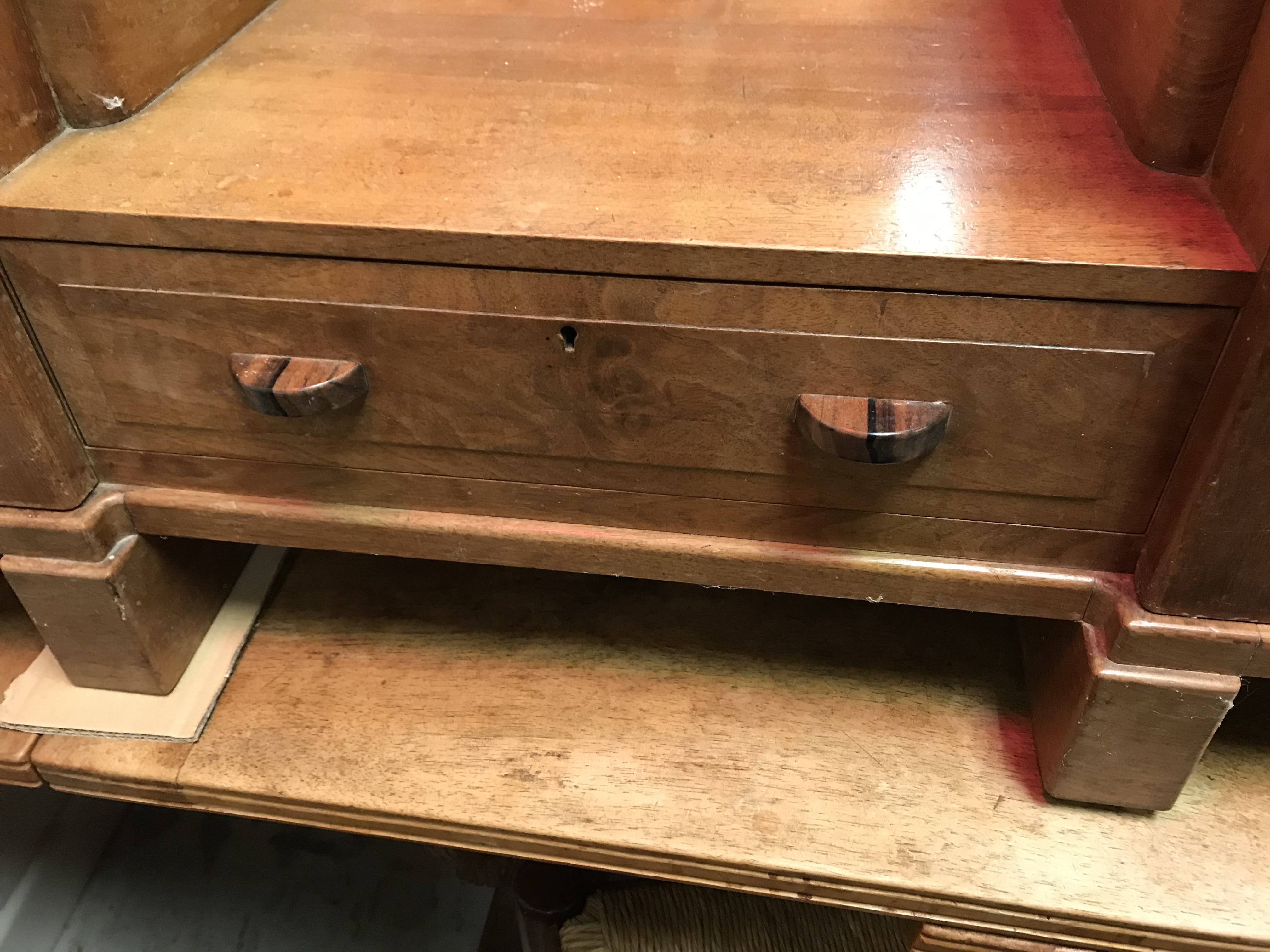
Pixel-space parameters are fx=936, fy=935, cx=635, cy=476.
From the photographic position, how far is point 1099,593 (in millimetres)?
490

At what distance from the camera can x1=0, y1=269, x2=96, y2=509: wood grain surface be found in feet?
1.59

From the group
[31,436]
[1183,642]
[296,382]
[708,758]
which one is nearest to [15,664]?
[31,436]

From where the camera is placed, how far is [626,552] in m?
0.53

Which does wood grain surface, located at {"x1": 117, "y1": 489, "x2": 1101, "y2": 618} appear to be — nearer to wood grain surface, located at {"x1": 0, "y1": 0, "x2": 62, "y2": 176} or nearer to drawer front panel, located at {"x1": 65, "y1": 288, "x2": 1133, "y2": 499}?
drawer front panel, located at {"x1": 65, "y1": 288, "x2": 1133, "y2": 499}

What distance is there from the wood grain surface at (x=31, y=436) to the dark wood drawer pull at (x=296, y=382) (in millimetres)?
114

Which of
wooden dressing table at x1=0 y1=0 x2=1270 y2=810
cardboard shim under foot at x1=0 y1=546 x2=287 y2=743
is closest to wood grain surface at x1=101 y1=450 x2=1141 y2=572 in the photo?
wooden dressing table at x1=0 y1=0 x2=1270 y2=810

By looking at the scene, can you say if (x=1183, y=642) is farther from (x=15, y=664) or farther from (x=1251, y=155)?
(x=15, y=664)

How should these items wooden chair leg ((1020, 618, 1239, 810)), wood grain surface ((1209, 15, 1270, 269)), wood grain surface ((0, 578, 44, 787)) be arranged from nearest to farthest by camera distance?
wood grain surface ((1209, 15, 1270, 269)) → wooden chair leg ((1020, 618, 1239, 810)) → wood grain surface ((0, 578, 44, 787))

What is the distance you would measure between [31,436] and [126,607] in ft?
0.39

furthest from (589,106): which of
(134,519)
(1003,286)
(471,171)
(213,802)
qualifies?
(213,802)

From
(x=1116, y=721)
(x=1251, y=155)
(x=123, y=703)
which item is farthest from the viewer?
(x=123, y=703)

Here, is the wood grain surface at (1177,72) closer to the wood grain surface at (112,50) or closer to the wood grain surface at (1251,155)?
the wood grain surface at (1251,155)

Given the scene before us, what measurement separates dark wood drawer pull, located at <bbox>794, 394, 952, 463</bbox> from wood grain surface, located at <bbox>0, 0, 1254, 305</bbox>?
0.06 m

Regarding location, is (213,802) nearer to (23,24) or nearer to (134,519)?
(134,519)
